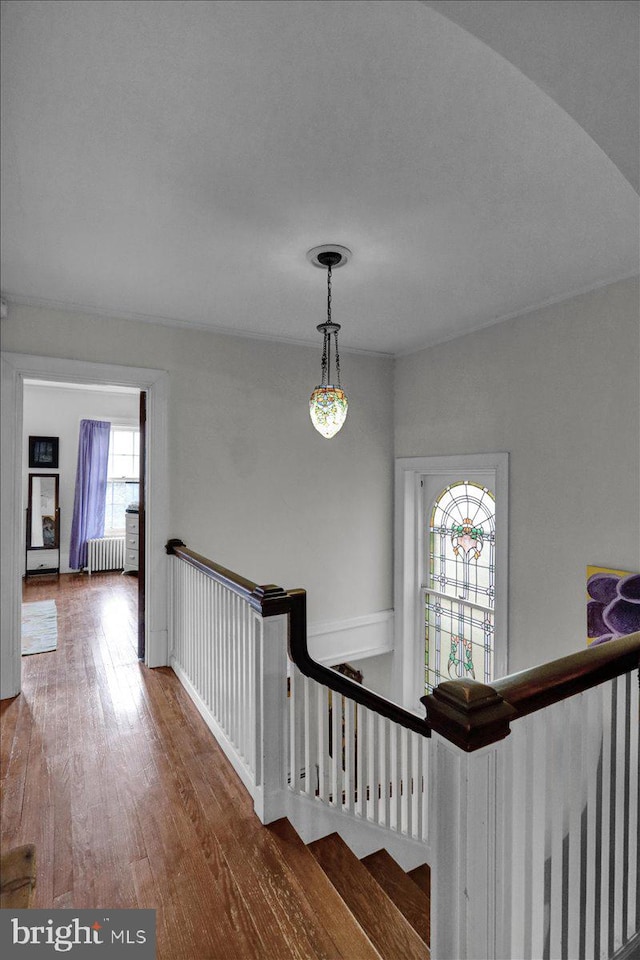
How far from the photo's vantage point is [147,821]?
1.82 m

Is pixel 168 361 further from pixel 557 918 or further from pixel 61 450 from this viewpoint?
pixel 61 450

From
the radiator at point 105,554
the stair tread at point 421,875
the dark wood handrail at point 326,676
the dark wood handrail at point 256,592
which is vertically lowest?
the stair tread at point 421,875

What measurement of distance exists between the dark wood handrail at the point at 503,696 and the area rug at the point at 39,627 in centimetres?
358

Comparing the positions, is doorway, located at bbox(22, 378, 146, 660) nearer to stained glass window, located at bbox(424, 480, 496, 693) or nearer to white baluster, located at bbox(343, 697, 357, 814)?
stained glass window, located at bbox(424, 480, 496, 693)

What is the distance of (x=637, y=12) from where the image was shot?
0.91 meters

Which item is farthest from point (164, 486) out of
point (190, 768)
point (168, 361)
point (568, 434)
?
point (568, 434)

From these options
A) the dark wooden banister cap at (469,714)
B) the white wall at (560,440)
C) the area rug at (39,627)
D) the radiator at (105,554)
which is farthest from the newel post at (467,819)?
the radiator at (105,554)

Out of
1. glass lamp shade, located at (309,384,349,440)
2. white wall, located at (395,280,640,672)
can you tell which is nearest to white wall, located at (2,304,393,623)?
white wall, located at (395,280,640,672)

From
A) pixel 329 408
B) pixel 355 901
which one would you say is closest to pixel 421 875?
pixel 355 901

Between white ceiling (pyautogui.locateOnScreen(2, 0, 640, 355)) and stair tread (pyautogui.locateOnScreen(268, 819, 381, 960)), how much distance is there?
6.61ft

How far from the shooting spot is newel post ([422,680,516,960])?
2.85ft

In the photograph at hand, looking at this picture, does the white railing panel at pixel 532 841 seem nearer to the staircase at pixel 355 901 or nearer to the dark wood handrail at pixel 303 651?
the staircase at pixel 355 901

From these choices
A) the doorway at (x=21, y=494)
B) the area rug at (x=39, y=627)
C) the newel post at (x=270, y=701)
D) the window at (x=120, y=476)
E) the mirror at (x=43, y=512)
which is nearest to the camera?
the newel post at (x=270, y=701)

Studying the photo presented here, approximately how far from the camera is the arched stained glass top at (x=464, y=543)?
3.75 metres
